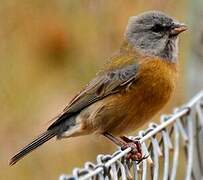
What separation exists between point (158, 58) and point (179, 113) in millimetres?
593

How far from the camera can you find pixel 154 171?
4.48 m

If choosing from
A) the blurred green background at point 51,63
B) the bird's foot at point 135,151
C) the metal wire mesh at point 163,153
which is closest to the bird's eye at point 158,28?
the blurred green background at point 51,63

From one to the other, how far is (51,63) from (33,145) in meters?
0.89

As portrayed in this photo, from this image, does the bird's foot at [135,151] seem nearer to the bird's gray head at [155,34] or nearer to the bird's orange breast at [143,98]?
the bird's orange breast at [143,98]

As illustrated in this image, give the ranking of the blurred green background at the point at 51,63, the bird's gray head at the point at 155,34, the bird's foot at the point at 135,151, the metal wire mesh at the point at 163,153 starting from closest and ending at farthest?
the metal wire mesh at the point at 163,153 → the bird's foot at the point at 135,151 → the bird's gray head at the point at 155,34 → the blurred green background at the point at 51,63

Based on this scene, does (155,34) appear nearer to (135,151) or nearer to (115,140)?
(115,140)

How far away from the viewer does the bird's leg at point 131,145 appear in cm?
464

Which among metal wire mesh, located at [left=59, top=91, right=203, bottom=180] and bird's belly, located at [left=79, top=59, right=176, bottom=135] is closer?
metal wire mesh, located at [left=59, top=91, right=203, bottom=180]

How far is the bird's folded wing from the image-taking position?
5.34 metres

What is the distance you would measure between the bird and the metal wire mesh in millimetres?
197

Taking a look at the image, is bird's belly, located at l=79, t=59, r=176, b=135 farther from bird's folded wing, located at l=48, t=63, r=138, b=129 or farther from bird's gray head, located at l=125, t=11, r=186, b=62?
bird's gray head, located at l=125, t=11, r=186, b=62

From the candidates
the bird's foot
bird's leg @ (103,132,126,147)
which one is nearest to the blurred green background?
bird's leg @ (103,132,126,147)

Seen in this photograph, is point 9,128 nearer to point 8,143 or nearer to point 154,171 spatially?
point 8,143

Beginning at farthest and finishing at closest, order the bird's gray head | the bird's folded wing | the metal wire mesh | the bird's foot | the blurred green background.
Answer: the blurred green background → the bird's gray head → the bird's folded wing → the bird's foot → the metal wire mesh
